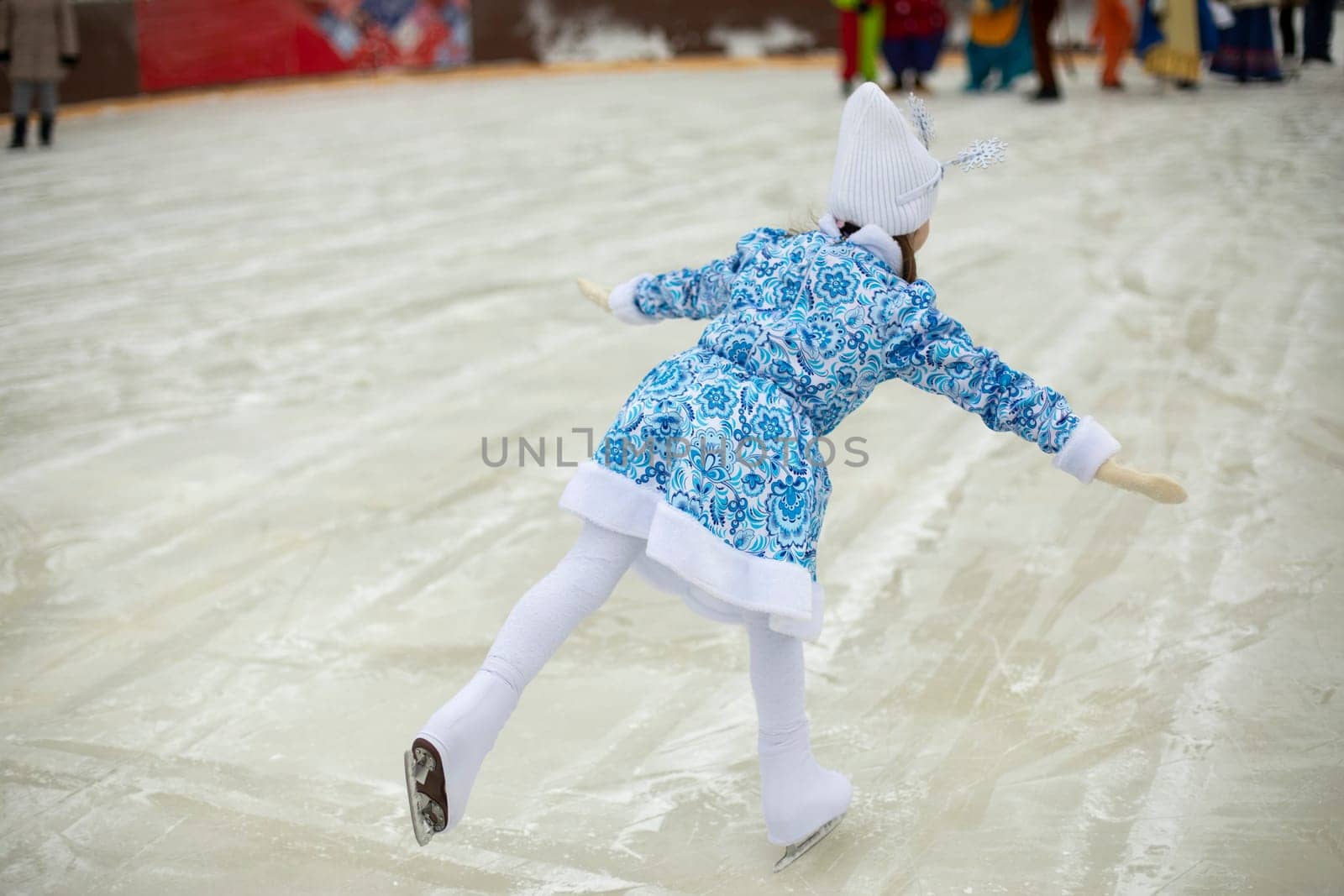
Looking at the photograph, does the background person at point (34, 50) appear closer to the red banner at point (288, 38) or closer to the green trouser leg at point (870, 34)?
the red banner at point (288, 38)

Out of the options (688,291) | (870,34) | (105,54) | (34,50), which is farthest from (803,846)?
(105,54)

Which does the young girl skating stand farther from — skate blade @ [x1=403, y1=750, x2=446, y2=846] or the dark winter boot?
Answer: the dark winter boot

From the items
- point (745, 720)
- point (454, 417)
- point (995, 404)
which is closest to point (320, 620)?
point (745, 720)

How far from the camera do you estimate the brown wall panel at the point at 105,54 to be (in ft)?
40.8

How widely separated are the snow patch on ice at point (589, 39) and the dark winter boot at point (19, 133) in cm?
742

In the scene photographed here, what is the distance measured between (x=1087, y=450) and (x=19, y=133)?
33.0 feet

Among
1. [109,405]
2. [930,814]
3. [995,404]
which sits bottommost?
[930,814]

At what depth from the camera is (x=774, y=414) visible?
202 centimetres

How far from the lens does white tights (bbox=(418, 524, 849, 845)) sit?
1.89 meters

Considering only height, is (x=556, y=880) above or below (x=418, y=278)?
below

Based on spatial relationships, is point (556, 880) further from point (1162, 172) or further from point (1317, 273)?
point (1162, 172)

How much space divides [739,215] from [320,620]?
14.9ft

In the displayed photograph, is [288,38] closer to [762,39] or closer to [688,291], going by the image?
[762,39]

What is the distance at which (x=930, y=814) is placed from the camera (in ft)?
7.41
